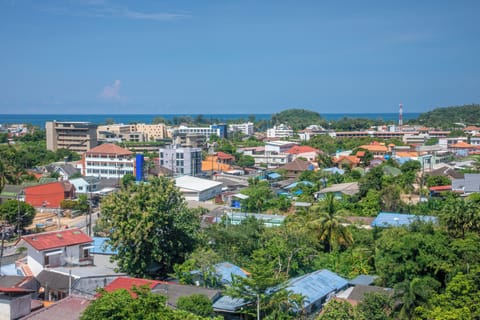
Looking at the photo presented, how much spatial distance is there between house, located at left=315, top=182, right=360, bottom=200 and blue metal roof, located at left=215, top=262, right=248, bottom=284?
1880cm

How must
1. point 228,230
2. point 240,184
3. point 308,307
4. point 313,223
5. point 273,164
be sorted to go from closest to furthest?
point 308,307
point 228,230
point 313,223
point 240,184
point 273,164

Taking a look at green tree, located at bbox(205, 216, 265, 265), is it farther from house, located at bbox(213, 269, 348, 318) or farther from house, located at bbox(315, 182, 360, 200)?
house, located at bbox(315, 182, 360, 200)

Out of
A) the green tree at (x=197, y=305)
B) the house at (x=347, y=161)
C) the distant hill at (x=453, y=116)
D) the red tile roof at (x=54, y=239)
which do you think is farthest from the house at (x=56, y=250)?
the distant hill at (x=453, y=116)

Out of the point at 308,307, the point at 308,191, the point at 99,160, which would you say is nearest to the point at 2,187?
the point at 99,160

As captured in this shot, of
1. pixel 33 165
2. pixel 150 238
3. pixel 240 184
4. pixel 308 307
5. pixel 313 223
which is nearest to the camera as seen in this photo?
pixel 308 307

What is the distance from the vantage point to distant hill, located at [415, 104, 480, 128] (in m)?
130

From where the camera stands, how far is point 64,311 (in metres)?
15.6

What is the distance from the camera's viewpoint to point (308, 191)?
1549 inches

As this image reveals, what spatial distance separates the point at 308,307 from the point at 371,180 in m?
21.3

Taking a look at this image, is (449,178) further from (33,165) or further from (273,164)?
(33,165)

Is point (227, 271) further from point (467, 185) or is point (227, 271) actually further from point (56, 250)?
point (467, 185)

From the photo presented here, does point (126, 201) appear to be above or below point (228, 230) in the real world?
above

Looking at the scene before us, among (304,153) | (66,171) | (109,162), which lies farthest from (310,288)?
(304,153)

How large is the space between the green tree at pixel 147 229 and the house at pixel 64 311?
10.5 feet
